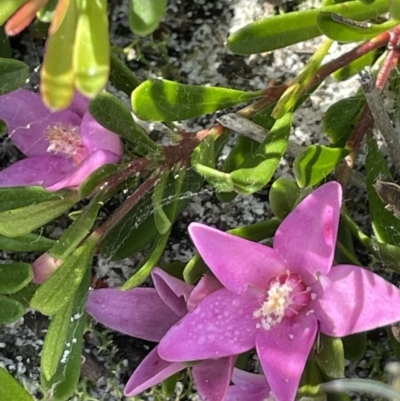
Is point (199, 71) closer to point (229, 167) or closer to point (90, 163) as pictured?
point (229, 167)

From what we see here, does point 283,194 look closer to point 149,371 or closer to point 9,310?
point 149,371

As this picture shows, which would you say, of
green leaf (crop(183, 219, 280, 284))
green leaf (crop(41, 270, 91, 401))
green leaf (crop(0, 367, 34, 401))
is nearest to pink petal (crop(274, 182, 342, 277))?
green leaf (crop(183, 219, 280, 284))

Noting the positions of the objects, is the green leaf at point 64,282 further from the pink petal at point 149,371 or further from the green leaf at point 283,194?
the green leaf at point 283,194

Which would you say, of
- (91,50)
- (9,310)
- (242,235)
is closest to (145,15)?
(91,50)

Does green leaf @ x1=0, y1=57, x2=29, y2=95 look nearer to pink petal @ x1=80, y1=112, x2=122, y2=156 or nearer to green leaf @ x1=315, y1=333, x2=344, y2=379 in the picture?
pink petal @ x1=80, y1=112, x2=122, y2=156

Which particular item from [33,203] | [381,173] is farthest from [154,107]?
[381,173]

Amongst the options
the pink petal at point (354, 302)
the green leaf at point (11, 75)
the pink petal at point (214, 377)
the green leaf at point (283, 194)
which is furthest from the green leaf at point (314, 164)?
the green leaf at point (11, 75)

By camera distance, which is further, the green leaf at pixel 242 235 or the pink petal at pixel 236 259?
the green leaf at pixel 242 235
